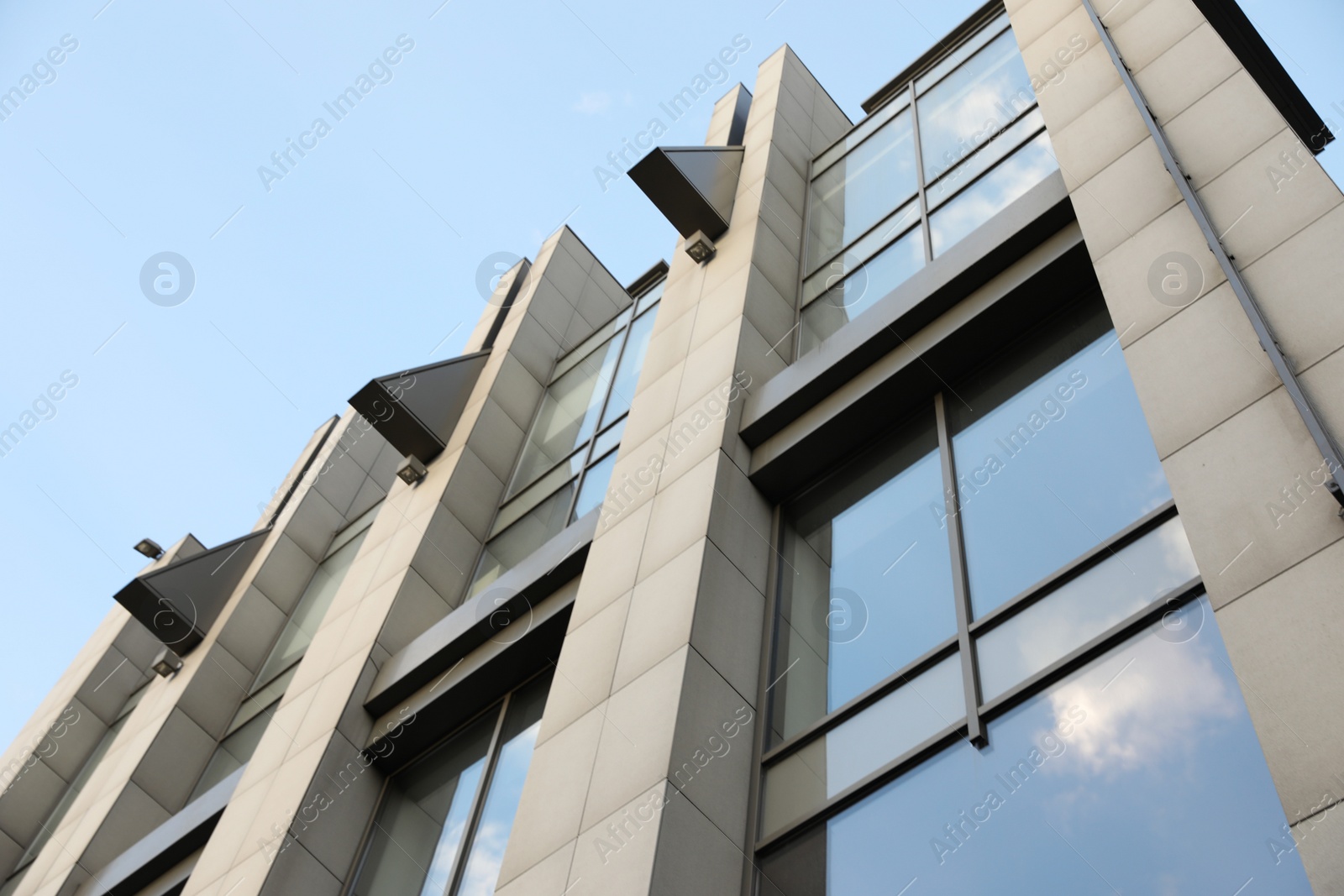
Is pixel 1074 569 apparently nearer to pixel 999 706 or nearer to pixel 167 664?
pixel 999 706

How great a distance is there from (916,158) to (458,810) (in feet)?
35.8

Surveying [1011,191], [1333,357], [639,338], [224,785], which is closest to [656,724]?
[1333,357]

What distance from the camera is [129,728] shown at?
21.1 metres

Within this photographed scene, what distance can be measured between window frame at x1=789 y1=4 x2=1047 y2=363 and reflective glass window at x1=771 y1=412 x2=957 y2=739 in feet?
9.74

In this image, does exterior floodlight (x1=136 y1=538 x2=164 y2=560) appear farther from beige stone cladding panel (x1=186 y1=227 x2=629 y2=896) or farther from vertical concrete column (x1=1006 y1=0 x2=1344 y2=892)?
vertical concrete column (x1=1006 y1=0 x2=1344 y2=892)

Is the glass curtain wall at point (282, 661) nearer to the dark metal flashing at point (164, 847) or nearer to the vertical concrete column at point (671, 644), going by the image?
the dark metal flashing at point (164, 847)

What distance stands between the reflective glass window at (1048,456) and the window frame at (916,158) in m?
2.67

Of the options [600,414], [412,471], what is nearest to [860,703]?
[600,414]

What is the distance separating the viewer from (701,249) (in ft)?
52.1

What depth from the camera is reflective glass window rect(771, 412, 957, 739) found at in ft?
31.0

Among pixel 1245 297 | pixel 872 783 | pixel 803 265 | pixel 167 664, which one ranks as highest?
pixel 167 664

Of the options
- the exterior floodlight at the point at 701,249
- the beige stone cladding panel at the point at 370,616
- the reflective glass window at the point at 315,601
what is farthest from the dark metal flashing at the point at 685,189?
the reflective glass window at the point at 315,601

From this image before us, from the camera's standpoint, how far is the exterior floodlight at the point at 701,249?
1589 centimetres

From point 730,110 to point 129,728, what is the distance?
620 inches
